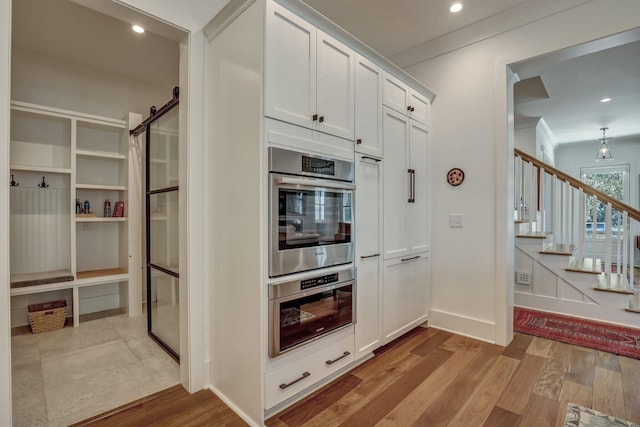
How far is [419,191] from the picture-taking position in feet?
10.0

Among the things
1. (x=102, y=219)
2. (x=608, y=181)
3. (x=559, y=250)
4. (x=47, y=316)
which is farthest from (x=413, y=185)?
(x=608, y=181)

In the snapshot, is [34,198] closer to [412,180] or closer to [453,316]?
[412,180]

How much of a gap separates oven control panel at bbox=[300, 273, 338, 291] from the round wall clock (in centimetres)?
176

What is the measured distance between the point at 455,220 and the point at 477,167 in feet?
1.81

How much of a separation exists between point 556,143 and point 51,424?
932 centimetres

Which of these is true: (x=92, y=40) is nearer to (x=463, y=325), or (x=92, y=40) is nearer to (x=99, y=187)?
(x=99, y=187)

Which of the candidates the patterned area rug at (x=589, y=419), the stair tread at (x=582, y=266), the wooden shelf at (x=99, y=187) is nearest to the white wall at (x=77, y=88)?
the wooden shelf at (x=99, y=187)

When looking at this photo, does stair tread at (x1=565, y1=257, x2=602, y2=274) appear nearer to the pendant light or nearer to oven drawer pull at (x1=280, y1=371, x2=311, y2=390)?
oven drawer pull at (x1=280, y1=371, x2=311, y2=390)

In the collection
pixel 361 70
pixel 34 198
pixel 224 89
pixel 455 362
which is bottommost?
pixel 455 362

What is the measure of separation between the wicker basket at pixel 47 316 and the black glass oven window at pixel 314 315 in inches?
110

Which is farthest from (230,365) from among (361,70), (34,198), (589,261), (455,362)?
(589,261)

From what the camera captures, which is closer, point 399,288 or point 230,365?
point 230,365

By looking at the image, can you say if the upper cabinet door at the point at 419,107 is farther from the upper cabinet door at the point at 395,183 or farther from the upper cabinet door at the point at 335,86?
the upper cabinet door at the point at 335,86

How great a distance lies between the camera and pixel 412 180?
2.93 m
